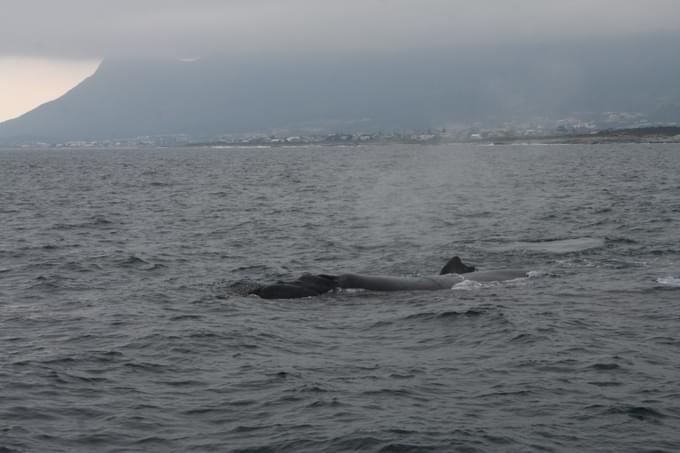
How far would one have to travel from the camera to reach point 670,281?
1008 inches

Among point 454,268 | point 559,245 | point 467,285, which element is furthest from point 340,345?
point 559,245

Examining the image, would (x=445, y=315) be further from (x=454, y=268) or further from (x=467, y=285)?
(x=454, y=268)

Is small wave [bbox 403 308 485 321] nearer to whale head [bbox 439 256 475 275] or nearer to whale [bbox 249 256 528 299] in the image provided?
whale [bbox 249 256 528 299]

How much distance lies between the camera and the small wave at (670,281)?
25.1 meters

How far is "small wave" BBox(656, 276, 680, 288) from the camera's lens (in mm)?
25062

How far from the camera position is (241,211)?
182ft

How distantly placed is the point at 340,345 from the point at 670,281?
11645 millimetres

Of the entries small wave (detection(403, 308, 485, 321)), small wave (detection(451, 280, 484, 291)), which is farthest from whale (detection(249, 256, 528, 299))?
small wave (detection(403, 308, 485, 321))

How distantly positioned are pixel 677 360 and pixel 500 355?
3433 mm

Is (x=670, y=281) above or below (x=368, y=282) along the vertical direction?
below

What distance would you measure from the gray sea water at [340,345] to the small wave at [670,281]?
8cm

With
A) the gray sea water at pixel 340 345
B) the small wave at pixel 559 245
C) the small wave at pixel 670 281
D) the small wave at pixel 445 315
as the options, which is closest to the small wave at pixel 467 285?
the gray sea water at pixel 340 345

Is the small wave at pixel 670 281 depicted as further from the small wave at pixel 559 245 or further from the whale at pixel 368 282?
the small wave at pixel 559 245

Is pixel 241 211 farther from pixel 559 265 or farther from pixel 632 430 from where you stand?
pixel 632 430
